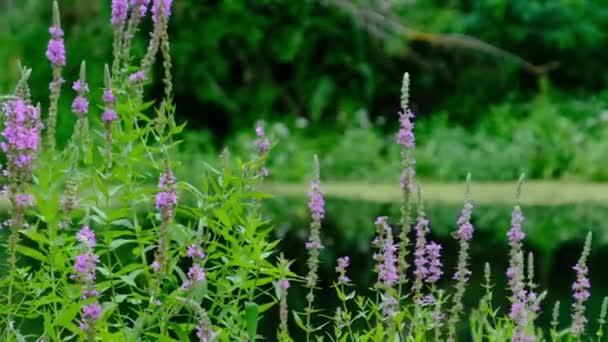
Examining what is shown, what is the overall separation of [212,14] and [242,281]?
12839 millimetres

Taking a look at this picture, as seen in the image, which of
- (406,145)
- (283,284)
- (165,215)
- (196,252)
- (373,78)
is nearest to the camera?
(165,215)

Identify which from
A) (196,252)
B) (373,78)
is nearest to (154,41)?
(196,252)

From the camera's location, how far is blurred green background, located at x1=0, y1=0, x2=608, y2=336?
13.7m

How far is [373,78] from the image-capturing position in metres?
15.8

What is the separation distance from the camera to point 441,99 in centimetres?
1642

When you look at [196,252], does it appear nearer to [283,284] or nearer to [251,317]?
[251,317]

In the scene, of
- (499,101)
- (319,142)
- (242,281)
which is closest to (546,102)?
(499,101)

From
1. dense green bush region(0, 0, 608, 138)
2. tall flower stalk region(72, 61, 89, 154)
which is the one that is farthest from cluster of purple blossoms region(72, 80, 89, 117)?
dense green bush region(0, 0, 608, 138)

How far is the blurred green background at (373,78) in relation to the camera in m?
13.7

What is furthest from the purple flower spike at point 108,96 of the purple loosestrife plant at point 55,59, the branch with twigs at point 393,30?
the branch with twigs at point 393,30

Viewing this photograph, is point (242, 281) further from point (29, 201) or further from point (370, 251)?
point (370, 251)

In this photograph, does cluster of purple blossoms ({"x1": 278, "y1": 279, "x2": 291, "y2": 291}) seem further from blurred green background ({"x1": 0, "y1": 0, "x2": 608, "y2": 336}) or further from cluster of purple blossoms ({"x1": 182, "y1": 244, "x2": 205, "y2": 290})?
blurred green background ({"x1": 0, "y1": 0, "x2": 608, "y2": 336})

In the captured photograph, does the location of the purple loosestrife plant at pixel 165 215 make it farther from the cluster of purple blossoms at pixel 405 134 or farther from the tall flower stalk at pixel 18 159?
the cluster of purple blossoms at pixel 405 134

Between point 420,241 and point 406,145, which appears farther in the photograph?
point 420,241
